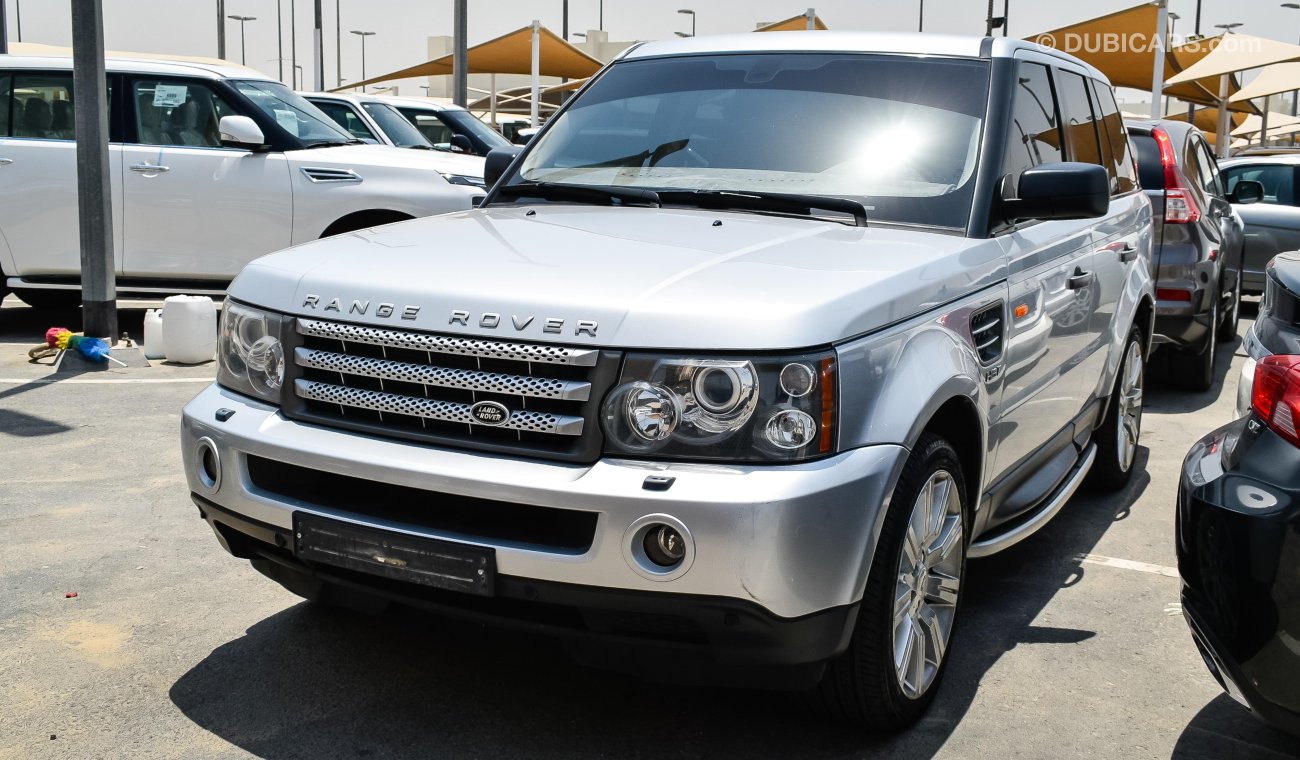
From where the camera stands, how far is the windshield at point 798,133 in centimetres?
393

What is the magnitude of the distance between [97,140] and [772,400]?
22.7 ft

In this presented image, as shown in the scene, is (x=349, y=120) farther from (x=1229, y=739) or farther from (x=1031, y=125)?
(x=1229, y=739)

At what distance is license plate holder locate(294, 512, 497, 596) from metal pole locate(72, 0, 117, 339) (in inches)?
239

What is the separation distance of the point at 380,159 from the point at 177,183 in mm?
1385

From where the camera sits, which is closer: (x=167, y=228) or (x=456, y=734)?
(x=456, y=734)

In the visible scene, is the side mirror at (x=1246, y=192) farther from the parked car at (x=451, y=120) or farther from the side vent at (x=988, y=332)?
the parked car at (x=451, y=120)

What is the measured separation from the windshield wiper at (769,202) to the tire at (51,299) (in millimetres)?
7534

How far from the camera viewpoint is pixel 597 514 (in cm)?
278

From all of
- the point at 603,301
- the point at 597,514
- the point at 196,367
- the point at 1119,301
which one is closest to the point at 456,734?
the point at 597,514

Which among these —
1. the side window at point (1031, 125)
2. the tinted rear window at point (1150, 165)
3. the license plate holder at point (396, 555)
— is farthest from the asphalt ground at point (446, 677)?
the tinted rear window at point (1150, 165)

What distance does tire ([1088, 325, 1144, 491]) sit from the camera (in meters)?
5.63

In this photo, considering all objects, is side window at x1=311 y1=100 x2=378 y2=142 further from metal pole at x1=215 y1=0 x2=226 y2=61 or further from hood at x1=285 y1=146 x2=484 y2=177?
metal pole at x1=215 y1=0 x2=226 y2=61

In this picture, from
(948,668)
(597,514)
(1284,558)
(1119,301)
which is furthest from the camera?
(1119,301)

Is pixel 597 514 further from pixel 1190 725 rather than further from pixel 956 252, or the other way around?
pixel 1190 725
